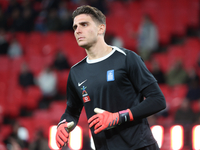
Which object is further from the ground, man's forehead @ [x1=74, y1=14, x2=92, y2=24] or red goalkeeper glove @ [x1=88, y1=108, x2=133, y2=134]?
man's forehead @ [x1=74, y1=14, x2=92, y2=24]

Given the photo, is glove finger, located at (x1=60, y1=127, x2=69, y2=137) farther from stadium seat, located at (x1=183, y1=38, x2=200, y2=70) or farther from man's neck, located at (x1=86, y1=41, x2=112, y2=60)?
stadium seat, located at (x1=183, y1=38, x2=200, y2=70)

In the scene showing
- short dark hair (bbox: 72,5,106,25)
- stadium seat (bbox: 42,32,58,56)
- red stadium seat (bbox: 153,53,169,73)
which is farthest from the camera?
stadium seat (bbox: 42,32,58,56)

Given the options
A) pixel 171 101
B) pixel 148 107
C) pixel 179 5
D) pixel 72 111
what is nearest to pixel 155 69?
pixel 171 101

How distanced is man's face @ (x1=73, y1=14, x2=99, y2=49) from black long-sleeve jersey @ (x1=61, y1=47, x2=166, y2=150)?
18 cm

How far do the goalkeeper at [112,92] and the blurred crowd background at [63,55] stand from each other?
3592mm

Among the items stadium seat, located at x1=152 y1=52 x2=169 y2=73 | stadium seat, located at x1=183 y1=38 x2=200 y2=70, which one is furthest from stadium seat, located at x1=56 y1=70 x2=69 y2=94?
stadium seat, located at x1=183 y1=38 x2=200 y2=70

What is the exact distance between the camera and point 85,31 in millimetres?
2607

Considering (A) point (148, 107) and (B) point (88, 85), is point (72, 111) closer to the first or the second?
(B) point (88, 85)

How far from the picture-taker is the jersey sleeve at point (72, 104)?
2.81 m

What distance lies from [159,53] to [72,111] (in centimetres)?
579

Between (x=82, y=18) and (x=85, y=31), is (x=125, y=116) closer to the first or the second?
(x=85, y=31)

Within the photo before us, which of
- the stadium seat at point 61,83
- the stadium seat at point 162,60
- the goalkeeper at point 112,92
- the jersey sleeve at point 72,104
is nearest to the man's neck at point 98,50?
the goalkeeper at point 112,92

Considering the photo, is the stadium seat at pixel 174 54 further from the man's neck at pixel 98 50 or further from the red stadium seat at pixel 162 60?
the man's neck at pixel 98 50

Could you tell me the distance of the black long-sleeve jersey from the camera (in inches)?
90.6
